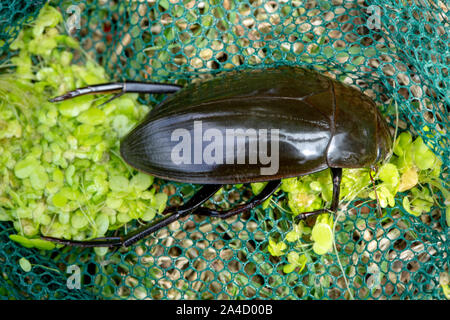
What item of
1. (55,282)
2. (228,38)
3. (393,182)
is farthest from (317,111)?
(55,282)

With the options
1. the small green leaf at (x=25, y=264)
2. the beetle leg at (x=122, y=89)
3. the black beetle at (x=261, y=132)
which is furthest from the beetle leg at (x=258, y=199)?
the small green leaf at (x=25, y=264)

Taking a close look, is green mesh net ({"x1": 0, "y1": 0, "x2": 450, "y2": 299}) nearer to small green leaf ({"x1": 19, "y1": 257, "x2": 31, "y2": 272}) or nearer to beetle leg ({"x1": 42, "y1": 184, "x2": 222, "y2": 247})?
small green leaf ({"x1": 19, "y1": 257, "x2": 31, "y2": 272})

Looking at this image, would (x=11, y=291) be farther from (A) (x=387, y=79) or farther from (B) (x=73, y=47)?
(A) (x=387, y=79)

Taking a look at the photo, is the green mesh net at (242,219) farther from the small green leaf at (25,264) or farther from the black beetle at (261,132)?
the black beetle at (261,132)

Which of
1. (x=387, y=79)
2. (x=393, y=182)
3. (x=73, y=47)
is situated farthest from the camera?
(x=73, y=47)

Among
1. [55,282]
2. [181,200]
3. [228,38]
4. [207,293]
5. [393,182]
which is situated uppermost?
A: [228,38]

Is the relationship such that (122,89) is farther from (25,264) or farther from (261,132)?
(25,264)

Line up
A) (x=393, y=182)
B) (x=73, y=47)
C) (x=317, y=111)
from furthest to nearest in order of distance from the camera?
(x=73, y=47) < (x=393, y=182) < (x=317, y=111)
